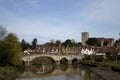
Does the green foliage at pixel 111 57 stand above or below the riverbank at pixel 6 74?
above

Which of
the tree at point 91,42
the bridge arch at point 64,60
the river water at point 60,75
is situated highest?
the tree at point 91,42

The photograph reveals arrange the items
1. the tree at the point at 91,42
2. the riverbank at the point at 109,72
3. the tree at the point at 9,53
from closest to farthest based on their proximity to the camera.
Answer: the riverbank at the point at 109,72 < the tree at the point at 9,53 < the tree at the point at 91,42

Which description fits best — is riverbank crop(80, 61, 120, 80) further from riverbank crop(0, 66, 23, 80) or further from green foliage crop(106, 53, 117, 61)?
green foliage crop(106, 53, 117, 61)

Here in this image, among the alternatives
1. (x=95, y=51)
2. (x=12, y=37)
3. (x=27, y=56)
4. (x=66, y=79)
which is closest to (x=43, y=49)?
(x=95, y=51)

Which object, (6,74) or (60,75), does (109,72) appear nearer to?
(60,75)

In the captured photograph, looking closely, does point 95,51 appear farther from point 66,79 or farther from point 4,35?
point 66,79

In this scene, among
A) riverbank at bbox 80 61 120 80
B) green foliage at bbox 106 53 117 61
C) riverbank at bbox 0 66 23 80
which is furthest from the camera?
green foliage at bbox 106 53 117 61

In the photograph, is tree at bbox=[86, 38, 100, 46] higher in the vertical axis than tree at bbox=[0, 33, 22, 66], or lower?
higher

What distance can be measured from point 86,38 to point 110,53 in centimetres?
6696

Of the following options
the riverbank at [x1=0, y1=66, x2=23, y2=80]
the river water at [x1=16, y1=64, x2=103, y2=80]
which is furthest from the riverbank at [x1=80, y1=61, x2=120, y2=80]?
the riverbank at [x1=0, y1=66, x2=23, y2=80]

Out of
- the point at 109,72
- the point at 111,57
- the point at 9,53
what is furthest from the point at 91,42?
the point at 109,72

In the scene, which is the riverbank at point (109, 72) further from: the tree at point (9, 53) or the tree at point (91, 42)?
the tree at point (91, 42)

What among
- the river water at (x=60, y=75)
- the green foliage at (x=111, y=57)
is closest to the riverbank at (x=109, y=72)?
the river water at (x=60, y=75)

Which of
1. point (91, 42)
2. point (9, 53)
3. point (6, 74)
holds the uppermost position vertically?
point (91, 42)
